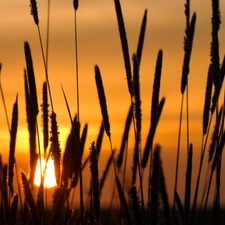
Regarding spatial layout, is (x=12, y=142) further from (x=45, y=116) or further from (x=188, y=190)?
(x=188, y=190)

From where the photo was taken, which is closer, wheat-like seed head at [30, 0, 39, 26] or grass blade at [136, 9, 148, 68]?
wheat-like seed head at [30, 0, 39, 26]

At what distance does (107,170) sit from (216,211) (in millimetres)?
791

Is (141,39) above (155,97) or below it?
above

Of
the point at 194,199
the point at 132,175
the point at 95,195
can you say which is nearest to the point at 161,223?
the point at 132,175

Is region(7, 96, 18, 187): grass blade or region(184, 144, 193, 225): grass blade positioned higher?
region(7, 96, 18, 187): grass blade

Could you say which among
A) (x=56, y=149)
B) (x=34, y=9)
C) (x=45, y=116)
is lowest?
(x=56, y=149)

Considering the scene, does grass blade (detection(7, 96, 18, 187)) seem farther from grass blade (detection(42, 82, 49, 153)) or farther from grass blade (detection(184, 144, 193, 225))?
grass blade (detection(184, 144, 193, 225))

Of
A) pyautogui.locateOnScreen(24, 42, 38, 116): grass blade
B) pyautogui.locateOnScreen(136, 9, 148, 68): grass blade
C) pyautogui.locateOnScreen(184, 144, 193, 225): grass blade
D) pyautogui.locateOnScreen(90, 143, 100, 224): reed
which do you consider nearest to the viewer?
pyautogui.locateOnScreen(90, 143, 100, 224): reed

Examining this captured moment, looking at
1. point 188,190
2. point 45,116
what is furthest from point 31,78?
point 188,190

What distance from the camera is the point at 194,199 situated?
2.03m

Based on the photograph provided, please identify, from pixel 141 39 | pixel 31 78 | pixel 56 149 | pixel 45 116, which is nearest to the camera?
pixel 56 149

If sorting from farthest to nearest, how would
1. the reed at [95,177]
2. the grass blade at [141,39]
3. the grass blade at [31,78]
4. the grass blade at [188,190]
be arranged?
1. the grass blade at [141,39]
2. the grass blade at [31,78]
3. the grass blade at [188,190]
4. the reed at [95,177]

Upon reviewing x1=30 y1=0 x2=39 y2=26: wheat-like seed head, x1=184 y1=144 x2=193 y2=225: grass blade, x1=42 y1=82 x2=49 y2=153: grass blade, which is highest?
x1=30 y1=0 x2=39 y2=26: wheat-like seed head

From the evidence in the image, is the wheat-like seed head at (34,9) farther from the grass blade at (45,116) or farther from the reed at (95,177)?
the reed at (95,177)
